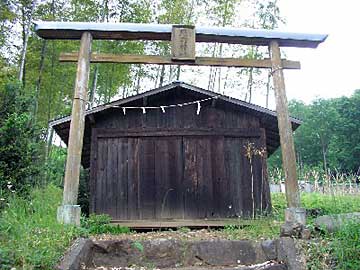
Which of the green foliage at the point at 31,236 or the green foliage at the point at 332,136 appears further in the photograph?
the green foliage at the point at 332,136

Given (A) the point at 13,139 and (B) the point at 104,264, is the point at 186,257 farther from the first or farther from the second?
(A) the point at 13,139

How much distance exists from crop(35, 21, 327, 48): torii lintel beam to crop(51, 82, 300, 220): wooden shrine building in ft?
8.51

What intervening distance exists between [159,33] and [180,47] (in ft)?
1.40

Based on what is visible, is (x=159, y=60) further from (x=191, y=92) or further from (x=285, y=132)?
(x=191, y=92)

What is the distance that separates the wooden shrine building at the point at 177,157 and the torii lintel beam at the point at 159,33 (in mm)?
2594

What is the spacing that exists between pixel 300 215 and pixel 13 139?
617 centimetres

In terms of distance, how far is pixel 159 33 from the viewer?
6219 mm

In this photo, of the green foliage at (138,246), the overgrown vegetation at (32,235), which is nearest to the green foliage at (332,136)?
the green foliage at (138,246)

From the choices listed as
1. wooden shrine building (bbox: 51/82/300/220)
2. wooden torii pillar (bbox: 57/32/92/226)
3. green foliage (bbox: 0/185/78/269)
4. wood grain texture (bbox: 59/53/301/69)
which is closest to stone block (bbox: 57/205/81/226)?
wooden torii pillar (bbox: 57/32/92/226)

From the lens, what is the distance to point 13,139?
838 cm

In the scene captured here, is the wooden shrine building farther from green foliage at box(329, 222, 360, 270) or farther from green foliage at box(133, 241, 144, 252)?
green foliage at box(329, 222, 360, 270)

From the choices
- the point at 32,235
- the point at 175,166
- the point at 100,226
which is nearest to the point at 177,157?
the point at 175,166

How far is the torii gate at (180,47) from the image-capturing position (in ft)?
18.9

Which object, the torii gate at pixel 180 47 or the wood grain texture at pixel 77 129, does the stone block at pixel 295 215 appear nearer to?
the torii gate at pixel 180 47
